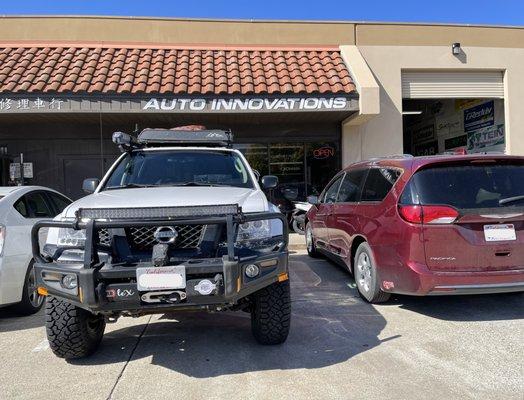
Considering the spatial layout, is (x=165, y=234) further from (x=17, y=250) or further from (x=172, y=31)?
(x=172, y=31)

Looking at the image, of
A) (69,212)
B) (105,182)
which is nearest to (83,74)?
(105,182)

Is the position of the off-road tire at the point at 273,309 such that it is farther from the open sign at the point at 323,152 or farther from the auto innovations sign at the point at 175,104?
the open sign at the point at 323,152

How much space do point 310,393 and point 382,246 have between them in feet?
7.23

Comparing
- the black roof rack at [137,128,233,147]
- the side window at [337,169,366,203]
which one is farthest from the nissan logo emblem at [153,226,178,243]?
the side window at [337,169,366,203]

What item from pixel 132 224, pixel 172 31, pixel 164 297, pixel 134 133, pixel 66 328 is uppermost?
pixel 172 31

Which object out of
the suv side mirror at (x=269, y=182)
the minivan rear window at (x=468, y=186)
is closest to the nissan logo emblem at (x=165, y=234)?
the suv side mirror at (x=269, y=182)

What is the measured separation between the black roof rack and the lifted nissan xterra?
4.16ft

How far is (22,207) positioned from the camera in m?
5.59

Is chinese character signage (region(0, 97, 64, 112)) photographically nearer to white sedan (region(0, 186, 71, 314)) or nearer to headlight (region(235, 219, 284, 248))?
white sedan (region(0, 186, 71, 314))

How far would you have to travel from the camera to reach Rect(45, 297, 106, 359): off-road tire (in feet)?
12.4

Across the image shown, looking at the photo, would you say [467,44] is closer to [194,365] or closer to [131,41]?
[131,41]

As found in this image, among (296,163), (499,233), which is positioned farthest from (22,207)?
(296,163)

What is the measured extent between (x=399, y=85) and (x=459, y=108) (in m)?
3.25

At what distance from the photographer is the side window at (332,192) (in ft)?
23.7
